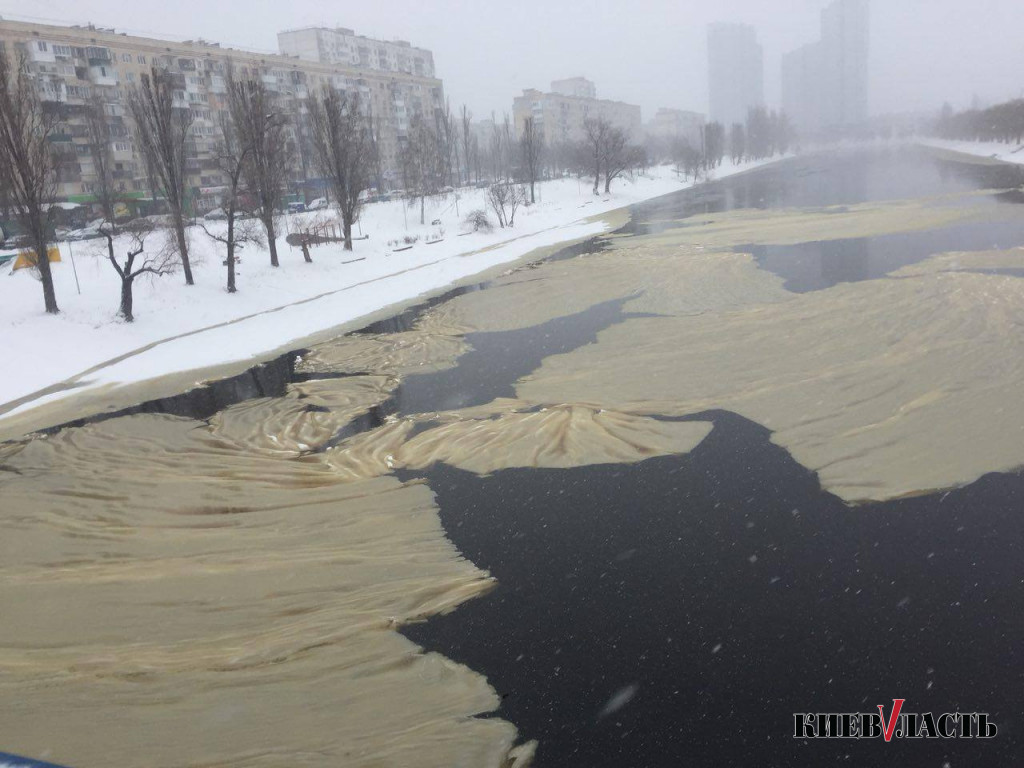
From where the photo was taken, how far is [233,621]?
6578mm

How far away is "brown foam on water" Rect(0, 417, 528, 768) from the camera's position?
16.9ft

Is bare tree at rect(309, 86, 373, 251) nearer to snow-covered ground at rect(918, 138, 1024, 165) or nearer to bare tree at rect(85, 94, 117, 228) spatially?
bare tree at rect(85, 94, 117, 228)

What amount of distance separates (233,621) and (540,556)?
115 inches

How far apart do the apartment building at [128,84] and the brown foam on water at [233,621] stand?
139ft

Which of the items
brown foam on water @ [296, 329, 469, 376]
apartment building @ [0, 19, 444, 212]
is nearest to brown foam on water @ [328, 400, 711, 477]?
brown foam on water @ [296, 329, 469, 376]

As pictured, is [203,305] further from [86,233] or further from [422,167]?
[422,167]

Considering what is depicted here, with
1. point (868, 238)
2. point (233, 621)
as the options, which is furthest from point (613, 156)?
point (233, 621)

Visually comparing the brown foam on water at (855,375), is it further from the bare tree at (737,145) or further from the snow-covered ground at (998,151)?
the bare tree at (737,145)

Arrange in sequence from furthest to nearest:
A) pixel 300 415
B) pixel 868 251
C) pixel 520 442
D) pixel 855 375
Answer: pixel 868 251 < pixel 300 415 < pixel 855 375 < pixel 520 442

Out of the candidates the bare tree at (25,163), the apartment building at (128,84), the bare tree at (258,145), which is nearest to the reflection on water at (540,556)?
the bare tree at (25,163)

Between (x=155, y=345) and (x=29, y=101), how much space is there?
842cm

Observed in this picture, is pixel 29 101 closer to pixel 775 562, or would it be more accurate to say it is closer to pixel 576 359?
pixel 576 359

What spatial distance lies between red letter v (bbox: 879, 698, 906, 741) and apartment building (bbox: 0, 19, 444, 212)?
4827cm

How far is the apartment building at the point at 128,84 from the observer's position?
176ft
